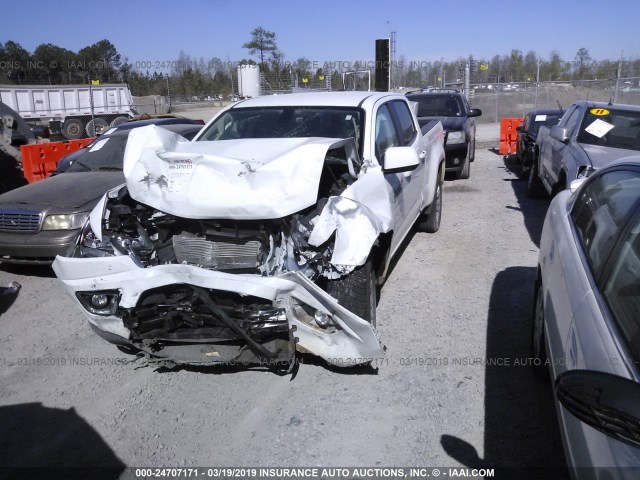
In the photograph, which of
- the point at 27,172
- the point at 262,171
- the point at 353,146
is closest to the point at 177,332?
the point at 262,171

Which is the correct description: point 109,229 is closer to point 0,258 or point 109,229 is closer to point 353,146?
point 353,146

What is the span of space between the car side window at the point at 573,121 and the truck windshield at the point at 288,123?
13.7 ft

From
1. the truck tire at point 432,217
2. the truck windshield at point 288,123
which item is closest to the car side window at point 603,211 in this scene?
the truck windshield at point 288,123

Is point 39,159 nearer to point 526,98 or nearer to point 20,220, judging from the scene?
point 20,220

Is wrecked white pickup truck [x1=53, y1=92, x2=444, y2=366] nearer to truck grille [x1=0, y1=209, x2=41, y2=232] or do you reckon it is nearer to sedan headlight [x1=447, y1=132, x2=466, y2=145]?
truck grille [x1=0, y1=209, x2=41, y2=232]

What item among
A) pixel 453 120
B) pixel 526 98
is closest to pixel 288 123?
pixel 453 120

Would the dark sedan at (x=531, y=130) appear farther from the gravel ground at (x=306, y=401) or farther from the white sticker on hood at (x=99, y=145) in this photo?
the white sticker on hood at (x=99, y=145)

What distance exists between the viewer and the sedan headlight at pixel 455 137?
10766 mm

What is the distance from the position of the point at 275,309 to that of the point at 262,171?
3.01ft

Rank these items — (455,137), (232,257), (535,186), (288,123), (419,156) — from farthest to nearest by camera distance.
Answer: (455,137) < (535,186) < (419,156) < (288,123) < (232,257)

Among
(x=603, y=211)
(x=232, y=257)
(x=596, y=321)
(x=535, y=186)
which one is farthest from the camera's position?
(x=535, y=186)

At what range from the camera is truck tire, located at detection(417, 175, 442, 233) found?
7148 mm

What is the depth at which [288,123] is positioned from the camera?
16.6ft

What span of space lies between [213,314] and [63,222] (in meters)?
3.24
